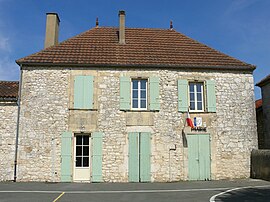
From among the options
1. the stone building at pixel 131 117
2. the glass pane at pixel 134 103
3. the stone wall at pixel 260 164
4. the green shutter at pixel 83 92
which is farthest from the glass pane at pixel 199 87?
the green shutter at pixel 83 92

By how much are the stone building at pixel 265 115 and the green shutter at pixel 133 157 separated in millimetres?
6700

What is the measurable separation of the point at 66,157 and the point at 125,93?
135 inches

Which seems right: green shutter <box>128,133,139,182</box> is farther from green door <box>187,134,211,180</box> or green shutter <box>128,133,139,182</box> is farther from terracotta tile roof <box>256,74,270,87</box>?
terracotta tile roof <box>256,74,270,87</box>

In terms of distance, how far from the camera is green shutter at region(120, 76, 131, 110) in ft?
36.9

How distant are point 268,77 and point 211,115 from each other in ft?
14.4

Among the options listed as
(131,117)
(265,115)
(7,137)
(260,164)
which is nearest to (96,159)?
(131,117)

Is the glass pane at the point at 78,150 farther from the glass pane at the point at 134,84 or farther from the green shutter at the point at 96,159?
the glass pane at the point at 134,84

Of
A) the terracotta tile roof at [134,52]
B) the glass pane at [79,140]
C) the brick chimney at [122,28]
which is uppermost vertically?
the brick chimney at [122,28]

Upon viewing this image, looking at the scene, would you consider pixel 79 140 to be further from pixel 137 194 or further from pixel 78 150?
pixel 137 194

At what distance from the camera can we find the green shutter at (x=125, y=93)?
11234 mm

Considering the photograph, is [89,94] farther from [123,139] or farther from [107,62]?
[123,139]

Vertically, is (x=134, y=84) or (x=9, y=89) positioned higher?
(x=134, y=84)

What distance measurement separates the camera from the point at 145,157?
35.9 feet

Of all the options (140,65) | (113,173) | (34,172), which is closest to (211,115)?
(140,65)
